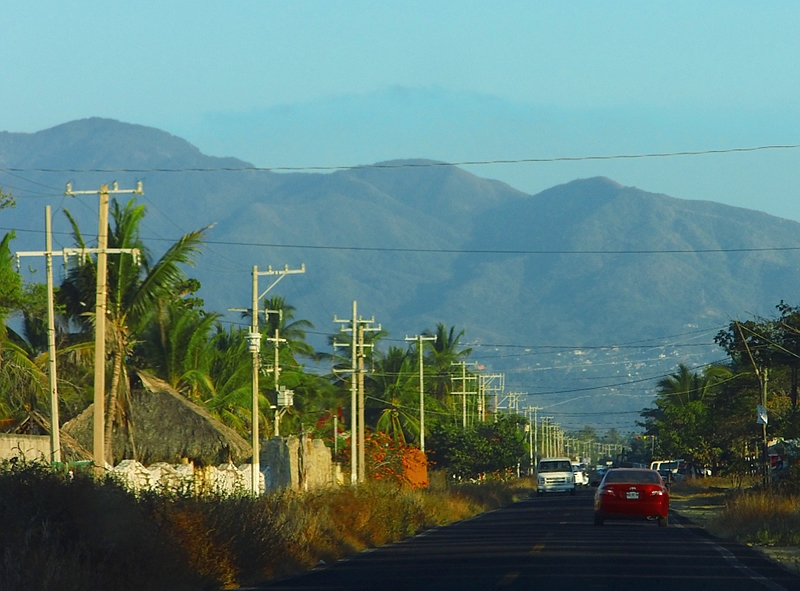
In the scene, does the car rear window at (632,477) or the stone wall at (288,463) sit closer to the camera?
the car rear window at (632,477)

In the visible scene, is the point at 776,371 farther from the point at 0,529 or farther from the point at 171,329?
the point at 0,529

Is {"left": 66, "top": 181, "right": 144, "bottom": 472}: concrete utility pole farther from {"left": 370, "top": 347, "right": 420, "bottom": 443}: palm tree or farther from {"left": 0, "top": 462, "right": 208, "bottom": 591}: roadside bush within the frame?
{"left": 370, "top": 347, "right": 420, "bottom": 443}: palm tree

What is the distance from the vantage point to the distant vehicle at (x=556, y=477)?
6556cm

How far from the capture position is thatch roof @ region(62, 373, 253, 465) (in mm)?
39375

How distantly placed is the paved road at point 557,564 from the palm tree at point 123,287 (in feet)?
41.0

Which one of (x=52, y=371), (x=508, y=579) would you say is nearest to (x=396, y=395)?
(x=52, y=371)

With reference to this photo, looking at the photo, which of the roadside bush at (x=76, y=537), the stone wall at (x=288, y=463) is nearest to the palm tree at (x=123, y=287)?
the stone wall at (x=288, y=463)

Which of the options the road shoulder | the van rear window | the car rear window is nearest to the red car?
the car rear window

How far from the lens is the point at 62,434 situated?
36594mm

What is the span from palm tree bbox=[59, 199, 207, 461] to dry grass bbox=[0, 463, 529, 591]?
1416 cm

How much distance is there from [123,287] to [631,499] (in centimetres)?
1557

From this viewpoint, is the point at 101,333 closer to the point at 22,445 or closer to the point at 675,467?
the point at 22,445

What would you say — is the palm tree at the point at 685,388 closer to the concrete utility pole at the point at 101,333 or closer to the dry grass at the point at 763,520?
the dry grass at the point at 763,520

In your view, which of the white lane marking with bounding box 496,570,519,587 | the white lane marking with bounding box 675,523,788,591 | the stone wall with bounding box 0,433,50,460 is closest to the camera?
the white lane marking with bounding box 675,523,788,591
